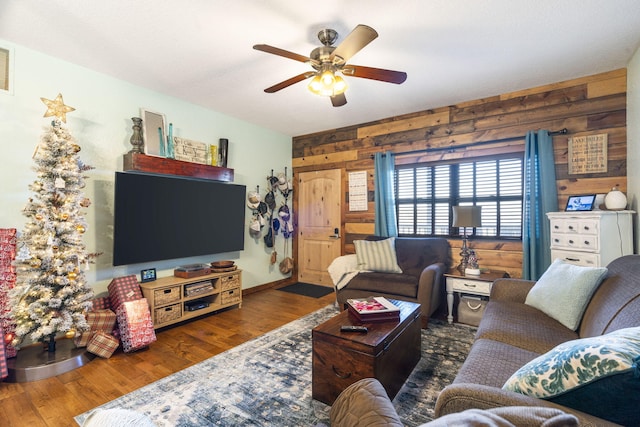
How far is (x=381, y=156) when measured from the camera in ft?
14.1

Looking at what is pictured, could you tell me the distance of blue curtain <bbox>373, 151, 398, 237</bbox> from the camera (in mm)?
A: 4207

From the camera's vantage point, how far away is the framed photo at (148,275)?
323 cm

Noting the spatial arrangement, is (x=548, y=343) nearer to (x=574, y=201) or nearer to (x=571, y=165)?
(x=574, y=201)

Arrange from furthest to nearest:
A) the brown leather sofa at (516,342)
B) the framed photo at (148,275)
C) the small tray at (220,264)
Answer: the small tray at (220,264) → the framed photo at (148,275) → the brown leather sofa at (516,342)

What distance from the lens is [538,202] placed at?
10.6 feet

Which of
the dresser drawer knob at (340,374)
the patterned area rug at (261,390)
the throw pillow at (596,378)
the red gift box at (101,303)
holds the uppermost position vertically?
the throw pillow at (596,378)

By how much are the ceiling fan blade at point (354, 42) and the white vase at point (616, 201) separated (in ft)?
8.56

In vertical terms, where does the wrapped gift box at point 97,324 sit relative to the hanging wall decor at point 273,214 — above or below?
below

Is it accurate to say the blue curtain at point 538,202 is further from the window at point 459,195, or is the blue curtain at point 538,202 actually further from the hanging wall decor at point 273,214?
the hanging wall decor at point 273,214

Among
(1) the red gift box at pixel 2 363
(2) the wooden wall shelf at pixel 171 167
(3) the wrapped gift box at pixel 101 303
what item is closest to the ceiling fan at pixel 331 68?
(2) the wooden wall shelf at pixel 171 167

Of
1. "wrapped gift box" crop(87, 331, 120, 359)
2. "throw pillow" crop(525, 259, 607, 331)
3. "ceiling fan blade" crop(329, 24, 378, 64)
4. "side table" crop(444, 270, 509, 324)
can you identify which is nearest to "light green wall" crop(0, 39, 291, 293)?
"wrapped gift box" crop(87, 331, 120, 359)

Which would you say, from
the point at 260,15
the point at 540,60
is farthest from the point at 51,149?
the point at 540,60

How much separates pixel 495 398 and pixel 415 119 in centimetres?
379

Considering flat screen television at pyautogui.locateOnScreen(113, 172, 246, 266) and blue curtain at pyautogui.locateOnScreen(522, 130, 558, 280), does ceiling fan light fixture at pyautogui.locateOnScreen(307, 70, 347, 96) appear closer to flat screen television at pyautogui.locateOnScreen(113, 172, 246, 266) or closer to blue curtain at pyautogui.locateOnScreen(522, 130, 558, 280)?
flat screen television at pyautogui.locateOnScreen(113, 172, 246, 266)
